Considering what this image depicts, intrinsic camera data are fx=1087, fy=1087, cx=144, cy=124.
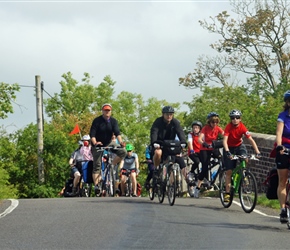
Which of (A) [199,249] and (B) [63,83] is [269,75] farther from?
(A) [199,249]

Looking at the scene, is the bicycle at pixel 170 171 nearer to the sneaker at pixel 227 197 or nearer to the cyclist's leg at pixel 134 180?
the sneaker at pixel 227 197

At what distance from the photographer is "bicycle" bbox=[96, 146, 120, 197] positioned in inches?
918

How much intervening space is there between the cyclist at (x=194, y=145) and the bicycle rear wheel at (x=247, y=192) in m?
4.50

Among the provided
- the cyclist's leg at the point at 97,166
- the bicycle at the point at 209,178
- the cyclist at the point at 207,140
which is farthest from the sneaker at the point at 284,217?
the cyclist's leg at the point at 97,166

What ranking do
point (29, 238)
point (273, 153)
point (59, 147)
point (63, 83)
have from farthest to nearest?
point (63, 83), point (59, 147), point (273, 153), point (29, 238)

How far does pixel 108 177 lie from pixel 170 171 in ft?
16.0

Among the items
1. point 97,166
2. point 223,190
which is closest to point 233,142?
point 223,190

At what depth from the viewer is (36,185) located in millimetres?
50594

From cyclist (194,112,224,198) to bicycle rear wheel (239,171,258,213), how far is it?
3.32 m

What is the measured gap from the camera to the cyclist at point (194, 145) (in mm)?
22391

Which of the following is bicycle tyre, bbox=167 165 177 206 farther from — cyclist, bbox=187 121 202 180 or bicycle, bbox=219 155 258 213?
cyclist, bbox=187 121 202 180

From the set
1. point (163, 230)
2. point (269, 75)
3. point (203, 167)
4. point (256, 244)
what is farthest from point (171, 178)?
point (269, 75)

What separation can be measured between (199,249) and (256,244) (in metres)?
0.90

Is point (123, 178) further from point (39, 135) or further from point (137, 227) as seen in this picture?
point (39, 135)
